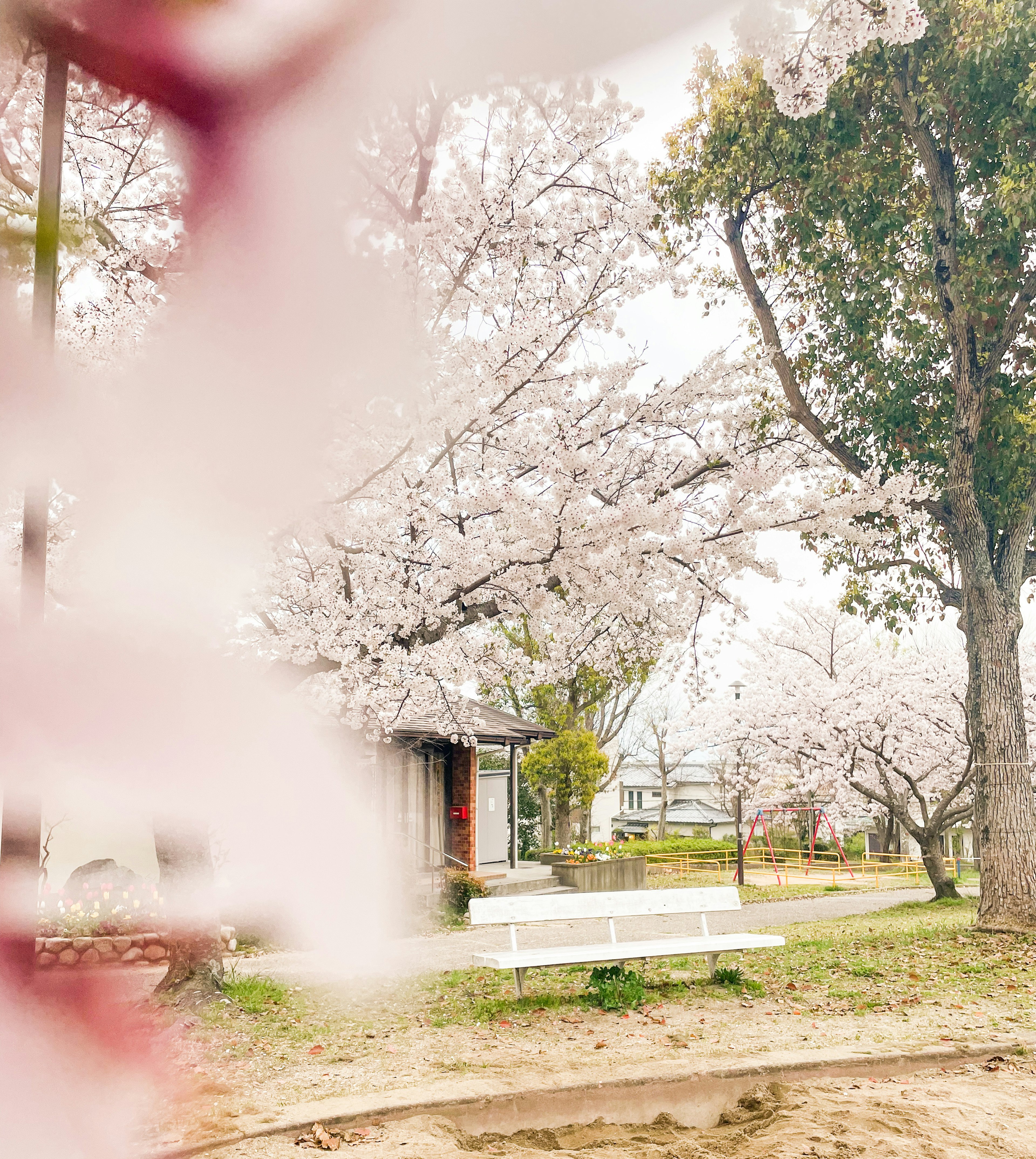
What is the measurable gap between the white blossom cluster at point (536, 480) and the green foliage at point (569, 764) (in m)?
11.3

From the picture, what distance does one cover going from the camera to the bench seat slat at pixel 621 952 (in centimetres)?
496

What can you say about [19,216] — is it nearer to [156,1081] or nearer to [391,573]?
[156,1081]

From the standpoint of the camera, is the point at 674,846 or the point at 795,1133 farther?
the point at 674,846

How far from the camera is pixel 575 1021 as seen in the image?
4590mm

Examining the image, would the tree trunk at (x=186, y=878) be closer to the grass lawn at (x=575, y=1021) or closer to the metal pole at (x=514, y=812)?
the grass lawn at (x=575, y=1021)

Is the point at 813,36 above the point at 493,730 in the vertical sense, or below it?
above

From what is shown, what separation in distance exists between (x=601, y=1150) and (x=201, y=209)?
2915 mm

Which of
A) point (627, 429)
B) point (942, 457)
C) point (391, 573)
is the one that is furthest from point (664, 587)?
point (942, 457)

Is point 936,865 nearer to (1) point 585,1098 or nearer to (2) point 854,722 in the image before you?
(2) point 854,722

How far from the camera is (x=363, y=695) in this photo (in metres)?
4.90

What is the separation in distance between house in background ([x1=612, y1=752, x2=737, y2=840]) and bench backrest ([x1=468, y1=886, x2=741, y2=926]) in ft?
72.9

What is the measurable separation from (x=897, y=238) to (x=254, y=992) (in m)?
8.10

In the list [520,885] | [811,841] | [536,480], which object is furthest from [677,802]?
[536,480]

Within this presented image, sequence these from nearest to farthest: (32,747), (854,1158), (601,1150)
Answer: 1. (32,747)
2. (854,1158)
3. (601,1150)
